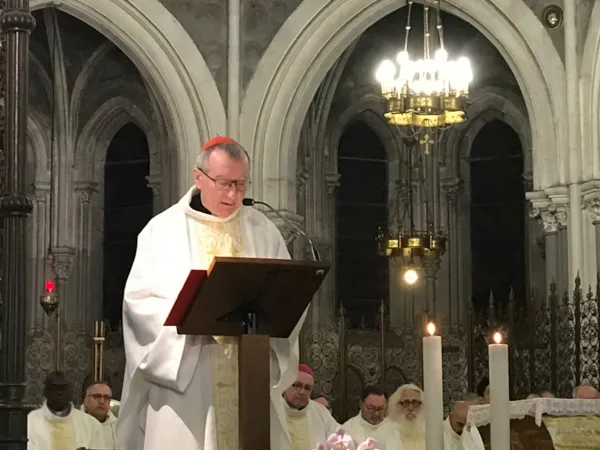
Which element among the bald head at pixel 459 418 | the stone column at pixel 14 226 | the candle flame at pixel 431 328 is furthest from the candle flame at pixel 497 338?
the bald head at pixel 459 418

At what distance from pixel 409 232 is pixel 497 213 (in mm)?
1742

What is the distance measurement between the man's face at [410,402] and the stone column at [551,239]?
6263mm

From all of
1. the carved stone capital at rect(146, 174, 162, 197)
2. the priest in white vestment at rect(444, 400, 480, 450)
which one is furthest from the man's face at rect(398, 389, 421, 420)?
the carved stone capital at rect(146, 174, 162, 197)

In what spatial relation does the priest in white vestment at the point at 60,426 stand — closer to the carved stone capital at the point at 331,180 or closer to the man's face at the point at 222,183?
the man's face at the point at 222,183

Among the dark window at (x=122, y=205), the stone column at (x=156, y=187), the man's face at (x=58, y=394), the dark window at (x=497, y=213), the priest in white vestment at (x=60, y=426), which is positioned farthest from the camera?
the dark window at (x=122, y=205)

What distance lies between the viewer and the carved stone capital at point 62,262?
2100 cm

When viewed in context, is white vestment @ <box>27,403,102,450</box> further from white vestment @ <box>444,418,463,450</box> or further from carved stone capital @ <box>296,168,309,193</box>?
carved stone capital @ <box>296,168,309,193</box>

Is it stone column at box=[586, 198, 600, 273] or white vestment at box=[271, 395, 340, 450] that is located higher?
stone column at box=[586, 198, 600, 273]

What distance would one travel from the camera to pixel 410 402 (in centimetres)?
1092

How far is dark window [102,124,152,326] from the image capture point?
853 inches

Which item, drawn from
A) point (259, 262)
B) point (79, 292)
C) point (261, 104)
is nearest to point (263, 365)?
point (259, 262)

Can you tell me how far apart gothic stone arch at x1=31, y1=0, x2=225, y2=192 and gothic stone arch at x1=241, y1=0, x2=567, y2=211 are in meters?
0.48

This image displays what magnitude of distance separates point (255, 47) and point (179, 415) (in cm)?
1247

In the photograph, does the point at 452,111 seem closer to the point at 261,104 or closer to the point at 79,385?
the point at 261,104
